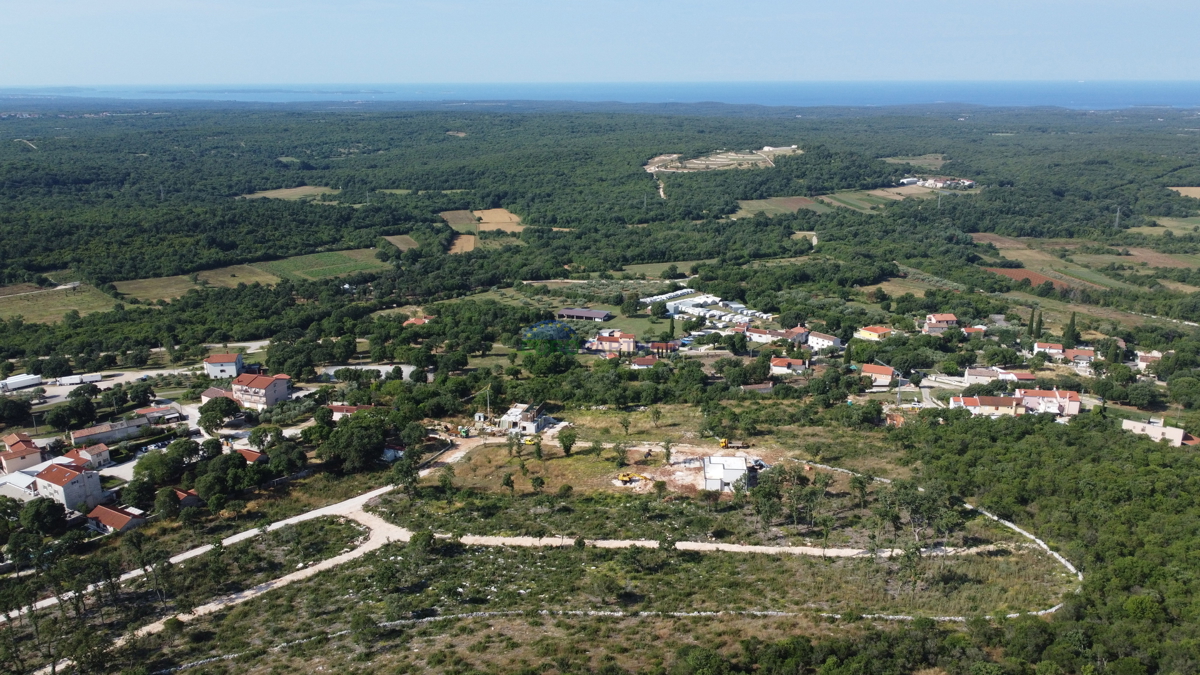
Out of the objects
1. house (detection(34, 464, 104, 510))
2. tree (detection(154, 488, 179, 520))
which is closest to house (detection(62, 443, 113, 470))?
house (detection(34, 464, 104, 510))

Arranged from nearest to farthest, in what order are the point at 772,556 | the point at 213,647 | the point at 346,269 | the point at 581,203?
the point at 213,647 < the point at 772,556 < the point at 346,269 < the point at 581,203

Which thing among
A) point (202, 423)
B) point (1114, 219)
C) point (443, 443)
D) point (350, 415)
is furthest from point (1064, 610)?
point (1114, 219)

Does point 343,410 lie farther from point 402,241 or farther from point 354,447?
point 402,241

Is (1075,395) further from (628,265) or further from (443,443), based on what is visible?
(628,265)

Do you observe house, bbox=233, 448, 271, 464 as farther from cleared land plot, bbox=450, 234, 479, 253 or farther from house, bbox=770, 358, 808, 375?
cleared land plot, bbox=450, 234, 479, 253

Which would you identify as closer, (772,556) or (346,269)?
(772,556)

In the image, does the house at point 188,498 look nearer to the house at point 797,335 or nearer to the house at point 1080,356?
the house at point 797,335
